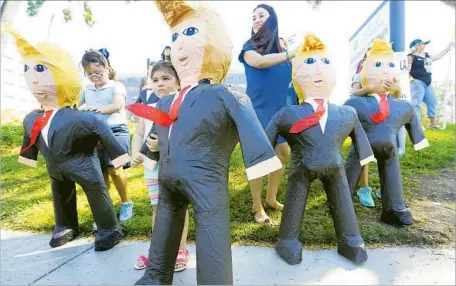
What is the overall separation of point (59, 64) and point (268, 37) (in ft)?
5.24

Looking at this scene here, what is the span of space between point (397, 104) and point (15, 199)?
13.8 feet

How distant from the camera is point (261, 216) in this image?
3277mm

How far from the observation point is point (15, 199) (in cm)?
457

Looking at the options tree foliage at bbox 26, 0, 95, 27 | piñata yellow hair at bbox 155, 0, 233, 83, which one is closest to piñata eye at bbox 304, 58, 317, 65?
piñata yellow hair at bbox 155, 0, 233, 83

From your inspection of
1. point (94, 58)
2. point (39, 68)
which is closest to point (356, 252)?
point (39, 68)

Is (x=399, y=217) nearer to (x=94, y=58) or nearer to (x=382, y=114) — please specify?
(x=382, y=114)

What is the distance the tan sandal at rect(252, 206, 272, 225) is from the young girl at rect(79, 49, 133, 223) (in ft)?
3.85

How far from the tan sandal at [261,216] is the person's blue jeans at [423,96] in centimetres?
420

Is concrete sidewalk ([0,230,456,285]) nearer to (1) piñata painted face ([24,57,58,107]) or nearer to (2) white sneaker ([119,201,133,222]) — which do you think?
(2) white sneaker ([119,201,133,222])

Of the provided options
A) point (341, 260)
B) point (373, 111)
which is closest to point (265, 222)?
point (341, 260)

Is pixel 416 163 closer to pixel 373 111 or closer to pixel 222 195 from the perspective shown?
pixel 373 111

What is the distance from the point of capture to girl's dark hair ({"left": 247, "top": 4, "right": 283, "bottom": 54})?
124 inches

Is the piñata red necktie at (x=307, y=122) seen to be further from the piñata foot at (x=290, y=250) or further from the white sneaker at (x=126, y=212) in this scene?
the white sneaker at (x=126, y=212)

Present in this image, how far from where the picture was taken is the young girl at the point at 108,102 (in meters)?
3.48
